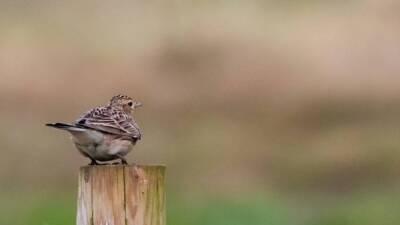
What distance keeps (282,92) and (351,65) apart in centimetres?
100

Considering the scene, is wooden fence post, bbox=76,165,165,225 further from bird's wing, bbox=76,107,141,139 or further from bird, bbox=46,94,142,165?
bird's wing, bbox=76,107,141,139

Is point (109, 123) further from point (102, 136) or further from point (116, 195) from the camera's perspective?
point (116, 195)

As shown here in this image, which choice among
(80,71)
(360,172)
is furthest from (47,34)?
(360,172)

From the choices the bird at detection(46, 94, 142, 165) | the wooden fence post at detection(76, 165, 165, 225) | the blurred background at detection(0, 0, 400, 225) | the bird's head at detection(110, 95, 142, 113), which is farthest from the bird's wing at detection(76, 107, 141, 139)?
the blurred background at detection(0, 0, 400, 225)

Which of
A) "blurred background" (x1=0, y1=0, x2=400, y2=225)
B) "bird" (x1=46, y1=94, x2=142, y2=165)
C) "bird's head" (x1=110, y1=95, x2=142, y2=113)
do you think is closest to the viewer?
"bird" (x1=46, y1=94, x2=142, y2=165)

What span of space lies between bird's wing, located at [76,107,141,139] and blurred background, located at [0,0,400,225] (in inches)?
247

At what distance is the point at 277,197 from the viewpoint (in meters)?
17.7

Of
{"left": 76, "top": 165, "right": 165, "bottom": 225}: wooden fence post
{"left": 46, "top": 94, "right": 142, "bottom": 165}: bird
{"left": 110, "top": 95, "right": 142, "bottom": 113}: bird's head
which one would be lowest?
{"left": 76, "top": 165, "right": 165, "bottom": 225}: wooden fence post

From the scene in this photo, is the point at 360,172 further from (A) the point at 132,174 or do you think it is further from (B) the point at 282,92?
(A) the point at 132,174

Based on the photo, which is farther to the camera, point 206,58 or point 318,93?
point 206,58

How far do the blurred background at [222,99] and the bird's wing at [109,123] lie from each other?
20.6ft

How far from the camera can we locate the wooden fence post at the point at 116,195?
757cm

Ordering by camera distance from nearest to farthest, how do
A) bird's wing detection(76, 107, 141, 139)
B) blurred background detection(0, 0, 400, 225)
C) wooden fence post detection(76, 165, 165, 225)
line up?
wooden fence post detection(76, 165, 165, 225), bird's wing detection(76, 107, 141, 139), blurred background detection(0, 0, 400, 225)

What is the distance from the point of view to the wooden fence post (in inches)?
298
